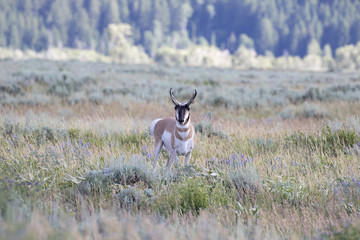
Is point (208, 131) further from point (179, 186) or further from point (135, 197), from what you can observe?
point (135, 197)

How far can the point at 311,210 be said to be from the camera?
3682 mm

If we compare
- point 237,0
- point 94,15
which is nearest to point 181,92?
point 94,15

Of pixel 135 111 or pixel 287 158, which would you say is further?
pixel 135 111

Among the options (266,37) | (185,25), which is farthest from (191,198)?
(185,25)

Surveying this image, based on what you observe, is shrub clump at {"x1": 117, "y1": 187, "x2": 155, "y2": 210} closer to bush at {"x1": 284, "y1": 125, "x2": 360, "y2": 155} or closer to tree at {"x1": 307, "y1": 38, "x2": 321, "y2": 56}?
bush at {"x1": 284, "y1": 125, "x2": 360, "y2": 155}

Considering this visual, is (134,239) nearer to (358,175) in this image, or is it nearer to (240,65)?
(358,175)

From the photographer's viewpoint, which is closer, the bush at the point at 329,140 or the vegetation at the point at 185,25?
the bush at the point at 329,140

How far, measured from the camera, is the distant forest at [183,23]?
132750mm

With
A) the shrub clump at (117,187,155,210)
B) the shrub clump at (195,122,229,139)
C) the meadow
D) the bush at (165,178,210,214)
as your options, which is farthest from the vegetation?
the bush at (165,178,210,214)

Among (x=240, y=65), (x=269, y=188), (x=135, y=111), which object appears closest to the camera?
(x=269, y=188)

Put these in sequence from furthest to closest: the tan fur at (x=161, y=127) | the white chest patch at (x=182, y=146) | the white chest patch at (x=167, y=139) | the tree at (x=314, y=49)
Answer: the tree at (x=314, y=49)
the tan fur at (x=161, y=127)
the white chest patch at (x=167, y=139)
the white chest patch at (x=182, y=146)

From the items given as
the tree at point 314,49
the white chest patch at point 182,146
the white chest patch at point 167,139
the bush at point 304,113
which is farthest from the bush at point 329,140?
the tree at point 314,49

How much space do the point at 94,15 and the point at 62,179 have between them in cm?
16289

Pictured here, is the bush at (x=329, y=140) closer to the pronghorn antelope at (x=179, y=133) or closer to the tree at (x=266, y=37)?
the pronghorn antelope at (x=179, y=133)
